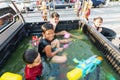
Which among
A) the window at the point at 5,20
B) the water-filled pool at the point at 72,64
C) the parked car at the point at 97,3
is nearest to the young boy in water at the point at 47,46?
the water-filled pool at the point at 72,64

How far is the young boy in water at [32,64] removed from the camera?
2.41 metres

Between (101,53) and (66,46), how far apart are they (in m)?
1.15

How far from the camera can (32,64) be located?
8.20 ft

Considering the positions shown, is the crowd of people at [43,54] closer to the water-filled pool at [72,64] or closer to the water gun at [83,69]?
the water-filled pool at [72,64]

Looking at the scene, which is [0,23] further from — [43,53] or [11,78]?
[11,78]

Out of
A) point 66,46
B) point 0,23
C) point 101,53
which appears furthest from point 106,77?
point 0,23

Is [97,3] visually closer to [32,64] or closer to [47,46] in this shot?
[47,46]

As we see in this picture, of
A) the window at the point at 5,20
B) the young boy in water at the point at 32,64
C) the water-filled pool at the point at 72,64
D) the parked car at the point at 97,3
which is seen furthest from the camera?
the parked car at the point at 97,3

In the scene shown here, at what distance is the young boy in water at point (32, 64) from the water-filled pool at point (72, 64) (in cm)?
50

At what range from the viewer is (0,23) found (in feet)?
12.1

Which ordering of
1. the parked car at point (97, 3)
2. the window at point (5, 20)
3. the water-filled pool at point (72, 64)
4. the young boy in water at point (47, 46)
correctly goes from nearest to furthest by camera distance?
the water-filled pool at point (72, 64) → the young boy in water at point (47, 46) → the window at point (5, 20) → the parked car at point (97, 3)

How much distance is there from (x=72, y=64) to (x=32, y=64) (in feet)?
4.23

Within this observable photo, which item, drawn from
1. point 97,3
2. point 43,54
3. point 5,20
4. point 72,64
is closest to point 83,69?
point 72,64

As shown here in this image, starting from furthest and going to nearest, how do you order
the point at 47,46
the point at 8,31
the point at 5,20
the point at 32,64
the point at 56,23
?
the point at 56,23
the point at 5,20
the point at 8,31
the point at 47,46
the point at 32,64
